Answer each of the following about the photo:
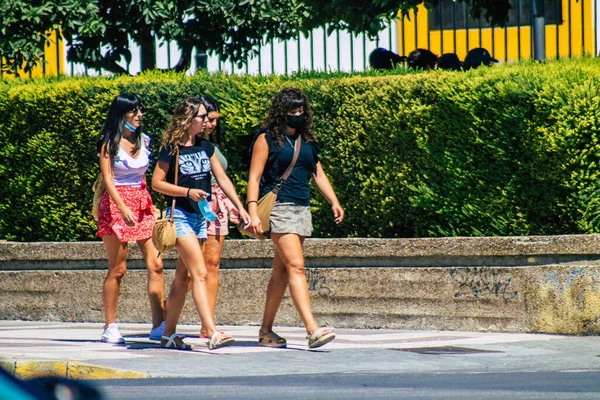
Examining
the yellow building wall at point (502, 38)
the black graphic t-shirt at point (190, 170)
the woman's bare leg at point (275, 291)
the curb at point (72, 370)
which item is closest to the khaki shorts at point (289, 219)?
the woman's bare leg at point (275, 291)

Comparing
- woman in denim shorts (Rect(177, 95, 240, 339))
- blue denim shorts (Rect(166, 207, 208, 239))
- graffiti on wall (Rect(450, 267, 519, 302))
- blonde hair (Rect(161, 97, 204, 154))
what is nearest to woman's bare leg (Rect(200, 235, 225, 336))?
woman in denim shorts (Rect(177, 95, 240, 339))

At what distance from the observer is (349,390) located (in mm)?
5949

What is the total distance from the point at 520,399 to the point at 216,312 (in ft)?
15.5

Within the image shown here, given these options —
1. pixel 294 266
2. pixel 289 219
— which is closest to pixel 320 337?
pixel 294 266

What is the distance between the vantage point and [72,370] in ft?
21.6

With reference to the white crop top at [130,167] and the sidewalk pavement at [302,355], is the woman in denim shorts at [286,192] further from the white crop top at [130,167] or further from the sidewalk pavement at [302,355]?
the white crop top at [130,167]

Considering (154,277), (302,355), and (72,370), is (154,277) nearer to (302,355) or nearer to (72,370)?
(302,355)

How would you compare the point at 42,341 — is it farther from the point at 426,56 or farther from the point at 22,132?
the point at 426,56

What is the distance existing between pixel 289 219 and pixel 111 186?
137 centimetres

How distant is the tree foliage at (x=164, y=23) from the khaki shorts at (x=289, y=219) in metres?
4.40

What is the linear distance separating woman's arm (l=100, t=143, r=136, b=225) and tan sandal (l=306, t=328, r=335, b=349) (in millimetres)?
1531

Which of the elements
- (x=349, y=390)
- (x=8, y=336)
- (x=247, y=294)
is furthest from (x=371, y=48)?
(x=349, y=390)

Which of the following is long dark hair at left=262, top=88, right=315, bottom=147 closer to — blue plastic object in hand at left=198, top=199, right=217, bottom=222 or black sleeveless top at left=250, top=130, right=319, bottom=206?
black sleeveless top at left=250, top=130, right=319, bottom=206

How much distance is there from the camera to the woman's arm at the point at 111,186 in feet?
26.4
